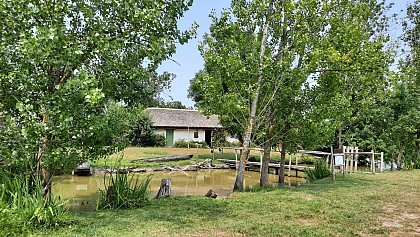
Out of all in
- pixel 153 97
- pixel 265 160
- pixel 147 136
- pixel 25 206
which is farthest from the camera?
pixel 147 136

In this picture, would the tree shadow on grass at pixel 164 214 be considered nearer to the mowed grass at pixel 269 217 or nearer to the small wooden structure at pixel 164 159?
the mowed grass at pixel 269 217

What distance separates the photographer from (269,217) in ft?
21.4

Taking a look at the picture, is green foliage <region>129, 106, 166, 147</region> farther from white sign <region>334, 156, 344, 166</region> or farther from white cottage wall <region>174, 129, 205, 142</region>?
white sign <region>334, 156, 344, 166</region>

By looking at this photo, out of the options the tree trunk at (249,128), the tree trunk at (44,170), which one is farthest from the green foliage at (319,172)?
the tree trunk at (44,170)

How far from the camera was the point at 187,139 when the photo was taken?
3678 cm

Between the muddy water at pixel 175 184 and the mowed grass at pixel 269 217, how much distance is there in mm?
3045

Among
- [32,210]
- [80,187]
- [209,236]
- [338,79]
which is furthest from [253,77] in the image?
[80,187]

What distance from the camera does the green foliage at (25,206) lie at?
5028 millimetres

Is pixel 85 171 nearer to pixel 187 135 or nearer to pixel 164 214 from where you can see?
pixel 164 214

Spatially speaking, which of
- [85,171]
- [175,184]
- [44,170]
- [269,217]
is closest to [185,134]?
[85,171]

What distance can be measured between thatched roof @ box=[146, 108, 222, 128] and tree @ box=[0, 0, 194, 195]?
28.3 m

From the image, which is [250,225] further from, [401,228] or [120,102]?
[120,102]

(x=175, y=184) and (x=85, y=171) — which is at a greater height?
(x=85, y=171)

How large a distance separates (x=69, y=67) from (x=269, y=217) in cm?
469
